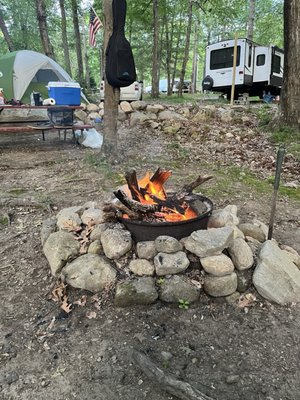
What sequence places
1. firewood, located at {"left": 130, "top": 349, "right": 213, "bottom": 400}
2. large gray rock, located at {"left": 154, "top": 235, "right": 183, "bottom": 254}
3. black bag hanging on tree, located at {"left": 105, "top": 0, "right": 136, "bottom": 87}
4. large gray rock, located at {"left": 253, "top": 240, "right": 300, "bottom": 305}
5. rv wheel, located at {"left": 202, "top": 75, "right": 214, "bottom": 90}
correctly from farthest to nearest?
rv wheel, located at {"left": 202, "top": 75, "right": 214, "bottom": 90}
black bag hanging on tree, located at {"left": 105, "top": 0, "right": 136, "bottom": 87}
large gray rock, located at {"left": 154, "top": 235, "right": 183, "bottom": 254}
large gray rock, located at {"left": 253, "top": 240, "right": 300, "bottom": 305}
firewood, located at {"left": 130, "top": 349, "right": 213, "bottom": 400}

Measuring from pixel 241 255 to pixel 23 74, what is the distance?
10.7 meters

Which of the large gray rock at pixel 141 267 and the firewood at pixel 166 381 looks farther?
the large gray rock at pixel 141 267

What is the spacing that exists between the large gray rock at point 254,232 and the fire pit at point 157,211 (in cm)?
50

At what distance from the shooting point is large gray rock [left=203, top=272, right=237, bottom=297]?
2.86 metres

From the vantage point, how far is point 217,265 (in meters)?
2.89

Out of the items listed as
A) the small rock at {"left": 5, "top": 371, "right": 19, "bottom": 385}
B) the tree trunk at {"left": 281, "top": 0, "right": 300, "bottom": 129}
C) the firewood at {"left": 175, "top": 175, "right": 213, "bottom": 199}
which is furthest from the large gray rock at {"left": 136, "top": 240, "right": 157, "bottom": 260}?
the tree trunk at {"left": 281, "top": 0, "right": 300, "bottom": 129}

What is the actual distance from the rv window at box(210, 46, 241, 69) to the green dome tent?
25.9 ft

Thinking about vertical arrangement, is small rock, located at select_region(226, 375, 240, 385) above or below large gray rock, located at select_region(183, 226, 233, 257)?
below

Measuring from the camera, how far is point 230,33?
117 ft

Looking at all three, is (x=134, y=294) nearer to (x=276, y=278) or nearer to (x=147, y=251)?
(x=147, y=251)

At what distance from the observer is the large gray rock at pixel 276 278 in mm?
2826

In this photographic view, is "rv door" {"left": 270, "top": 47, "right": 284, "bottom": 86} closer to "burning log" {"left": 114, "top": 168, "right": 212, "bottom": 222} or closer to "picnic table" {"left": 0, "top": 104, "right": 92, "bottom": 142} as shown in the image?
"picnic table" {"left": 0, "top": 104, "right": 92, "bottom": 142}

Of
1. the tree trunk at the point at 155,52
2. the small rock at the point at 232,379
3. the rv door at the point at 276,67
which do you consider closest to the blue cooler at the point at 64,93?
the small rock at the point at 232,379

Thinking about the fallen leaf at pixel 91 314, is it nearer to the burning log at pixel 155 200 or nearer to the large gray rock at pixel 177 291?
the large gray rock at pixel 177 291
